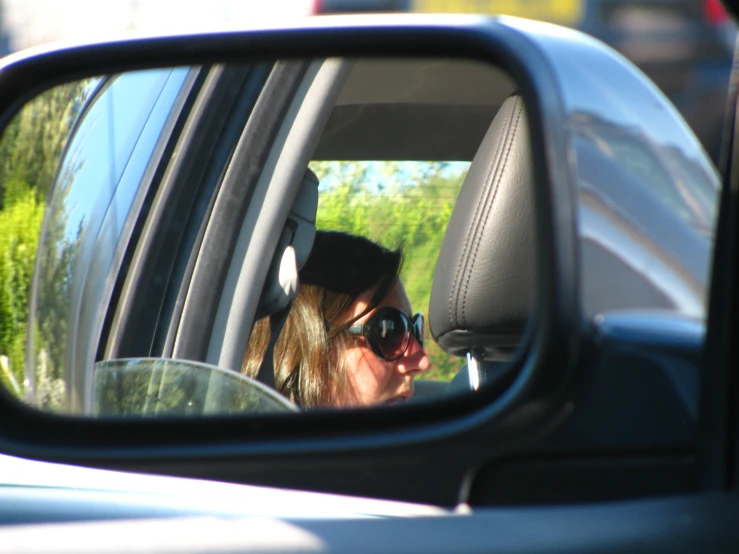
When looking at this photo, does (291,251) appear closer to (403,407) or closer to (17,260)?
(17,260)

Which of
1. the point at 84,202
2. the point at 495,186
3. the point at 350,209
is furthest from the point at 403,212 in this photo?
the point at 84,202

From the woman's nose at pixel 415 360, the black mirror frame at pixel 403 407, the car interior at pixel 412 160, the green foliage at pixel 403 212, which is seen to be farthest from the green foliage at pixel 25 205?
the woman's nose at pixel 415 360

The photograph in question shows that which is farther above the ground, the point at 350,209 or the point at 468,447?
the point at 350,209

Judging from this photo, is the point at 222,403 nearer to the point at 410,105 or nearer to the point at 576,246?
the point at 576,246

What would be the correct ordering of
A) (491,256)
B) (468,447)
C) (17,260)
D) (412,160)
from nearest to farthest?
1. (468,447)
2. (17,260)
3. (491,256)
4. (412,160)

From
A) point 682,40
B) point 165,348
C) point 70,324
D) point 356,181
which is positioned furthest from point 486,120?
point 682,40

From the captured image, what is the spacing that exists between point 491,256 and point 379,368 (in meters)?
0.34

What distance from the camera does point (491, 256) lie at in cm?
211

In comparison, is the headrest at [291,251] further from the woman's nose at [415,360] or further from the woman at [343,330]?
the woman's nose at [415,360]

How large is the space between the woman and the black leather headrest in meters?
0.09

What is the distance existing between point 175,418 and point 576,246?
66 centimetres

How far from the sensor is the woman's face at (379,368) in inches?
82.4

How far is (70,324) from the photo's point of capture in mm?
2072

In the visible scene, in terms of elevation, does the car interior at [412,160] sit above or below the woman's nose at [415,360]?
above
